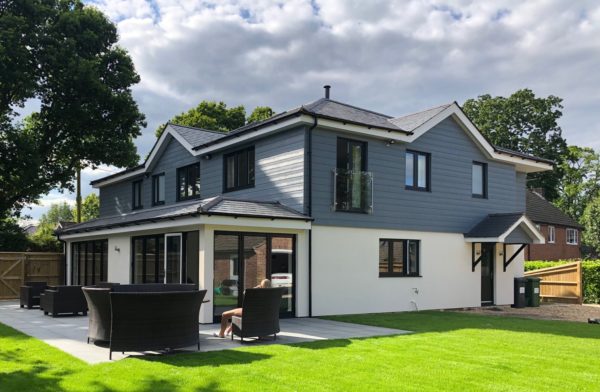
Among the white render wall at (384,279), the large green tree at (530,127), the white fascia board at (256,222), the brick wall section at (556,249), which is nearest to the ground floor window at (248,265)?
the white fascia board at (256,222)

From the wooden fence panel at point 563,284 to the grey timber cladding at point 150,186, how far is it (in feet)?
47.7

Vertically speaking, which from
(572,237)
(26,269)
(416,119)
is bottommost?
(26,269)

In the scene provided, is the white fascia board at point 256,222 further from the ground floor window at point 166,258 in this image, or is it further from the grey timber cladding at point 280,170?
the ground floor window at point 166,258

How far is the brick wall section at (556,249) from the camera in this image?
134ft

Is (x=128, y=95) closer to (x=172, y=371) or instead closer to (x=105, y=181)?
(x=105, y=181)

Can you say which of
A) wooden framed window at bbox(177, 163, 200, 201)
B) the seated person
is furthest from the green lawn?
wooden framed window at bbox(177, 163, 200, 201)

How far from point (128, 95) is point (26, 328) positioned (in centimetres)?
1582

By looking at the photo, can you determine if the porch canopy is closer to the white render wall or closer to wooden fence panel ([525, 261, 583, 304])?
the white render wall

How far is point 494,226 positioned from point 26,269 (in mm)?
17763

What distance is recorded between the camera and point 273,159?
651 inches

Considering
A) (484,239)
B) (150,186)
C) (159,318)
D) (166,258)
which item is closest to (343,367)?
(159,318)

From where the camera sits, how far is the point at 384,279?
55.8 ft

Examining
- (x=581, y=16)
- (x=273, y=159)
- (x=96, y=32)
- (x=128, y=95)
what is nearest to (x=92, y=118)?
(x=128, y=95)

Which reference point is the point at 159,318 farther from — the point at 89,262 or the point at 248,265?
the point at 89,262
